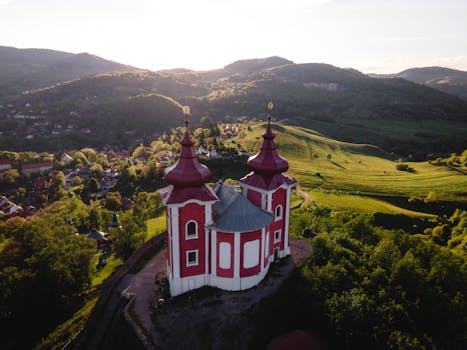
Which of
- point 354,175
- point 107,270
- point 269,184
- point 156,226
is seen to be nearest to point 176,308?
point 269,184

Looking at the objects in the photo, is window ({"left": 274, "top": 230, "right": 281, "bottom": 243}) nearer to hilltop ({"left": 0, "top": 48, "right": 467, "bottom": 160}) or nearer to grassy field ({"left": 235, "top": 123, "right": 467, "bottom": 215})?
grassy field ({"left": 235, "top": 123, "right": 467, "bottom": 215})

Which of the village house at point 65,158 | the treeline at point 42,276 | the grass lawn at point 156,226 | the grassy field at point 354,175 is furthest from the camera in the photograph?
the village house at point 65,158

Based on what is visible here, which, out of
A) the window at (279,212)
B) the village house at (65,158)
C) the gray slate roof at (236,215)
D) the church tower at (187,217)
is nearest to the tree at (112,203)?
the church tower at (187,217)

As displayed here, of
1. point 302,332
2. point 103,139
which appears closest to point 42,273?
point 302,332

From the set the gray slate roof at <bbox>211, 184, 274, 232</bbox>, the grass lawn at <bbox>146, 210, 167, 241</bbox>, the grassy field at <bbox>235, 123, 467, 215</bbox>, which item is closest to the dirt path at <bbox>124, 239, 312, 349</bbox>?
the gray slate roof at <bbox>211, 184, 274, 232</bbox>

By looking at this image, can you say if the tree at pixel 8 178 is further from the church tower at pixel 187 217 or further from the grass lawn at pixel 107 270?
the church tower at pixel 187 217

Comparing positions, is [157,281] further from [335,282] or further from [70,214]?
[70,214]
